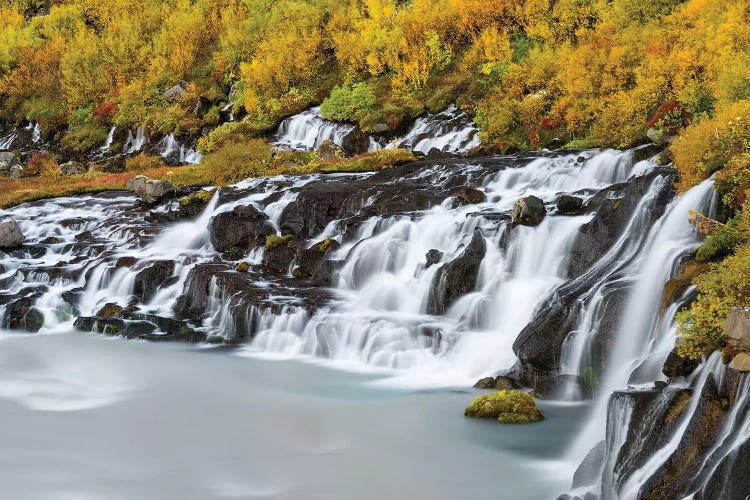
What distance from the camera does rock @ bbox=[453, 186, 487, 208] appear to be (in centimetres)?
1872

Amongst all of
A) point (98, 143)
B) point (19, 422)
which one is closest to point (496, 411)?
point (19, 422)

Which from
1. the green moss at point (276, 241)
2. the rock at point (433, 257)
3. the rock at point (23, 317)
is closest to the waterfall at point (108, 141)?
the rock at point (23, 317)

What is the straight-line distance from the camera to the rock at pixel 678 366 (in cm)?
868

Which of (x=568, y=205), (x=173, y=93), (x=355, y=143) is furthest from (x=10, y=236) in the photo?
(x=173, y=93)

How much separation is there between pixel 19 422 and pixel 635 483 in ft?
29.7

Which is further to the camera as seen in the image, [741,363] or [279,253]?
[279,253]

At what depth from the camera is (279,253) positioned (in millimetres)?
19578

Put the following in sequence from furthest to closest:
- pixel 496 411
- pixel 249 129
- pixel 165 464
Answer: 1. pixel 249 129
2. pixel 496 411
3. pixel 165 464

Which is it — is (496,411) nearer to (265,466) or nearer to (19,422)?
(265,466)

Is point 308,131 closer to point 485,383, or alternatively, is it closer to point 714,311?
point 485,383

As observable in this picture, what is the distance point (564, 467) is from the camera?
30.5ft

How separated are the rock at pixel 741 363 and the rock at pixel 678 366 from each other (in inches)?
46.4

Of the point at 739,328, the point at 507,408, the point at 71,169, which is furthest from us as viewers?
the point at 71,169

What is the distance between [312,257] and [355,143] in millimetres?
12988
